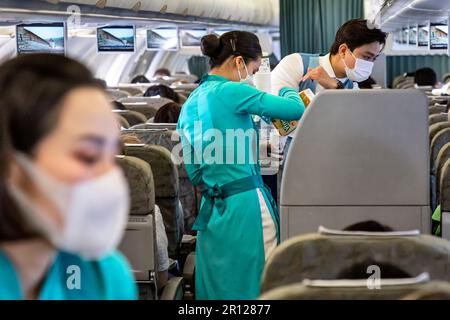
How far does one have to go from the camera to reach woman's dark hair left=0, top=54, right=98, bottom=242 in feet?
5.29

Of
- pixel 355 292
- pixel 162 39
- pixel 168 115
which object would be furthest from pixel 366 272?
pixel 162 39

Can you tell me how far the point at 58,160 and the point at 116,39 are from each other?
12.9m

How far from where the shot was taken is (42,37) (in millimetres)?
10273

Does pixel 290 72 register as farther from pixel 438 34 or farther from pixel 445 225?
pixel 438 34

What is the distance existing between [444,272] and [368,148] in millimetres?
1059

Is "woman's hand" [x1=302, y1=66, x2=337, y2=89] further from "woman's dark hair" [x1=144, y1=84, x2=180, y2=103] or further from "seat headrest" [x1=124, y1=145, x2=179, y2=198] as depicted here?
"woman's dark hair" [x1=144, y1=84, x2=180, y2=103]

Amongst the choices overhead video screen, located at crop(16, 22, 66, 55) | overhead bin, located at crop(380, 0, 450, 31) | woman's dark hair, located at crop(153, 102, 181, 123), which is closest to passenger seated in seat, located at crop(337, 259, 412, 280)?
woman's dark hair, located at crop(153, 102, 181, 123)

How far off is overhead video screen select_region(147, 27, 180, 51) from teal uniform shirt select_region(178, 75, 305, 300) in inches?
582

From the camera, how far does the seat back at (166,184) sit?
187 inches

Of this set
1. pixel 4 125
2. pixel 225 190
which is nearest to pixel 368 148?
pixel 225 190

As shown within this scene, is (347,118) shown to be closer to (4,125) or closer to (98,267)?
(98,267)

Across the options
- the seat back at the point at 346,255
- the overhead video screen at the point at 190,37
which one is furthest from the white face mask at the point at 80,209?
the overhead video screen at the point at 190,37

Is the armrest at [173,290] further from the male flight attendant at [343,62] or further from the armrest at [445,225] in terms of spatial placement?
the armrest at [445,225]

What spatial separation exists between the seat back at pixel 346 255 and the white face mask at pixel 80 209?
0.94 metres
